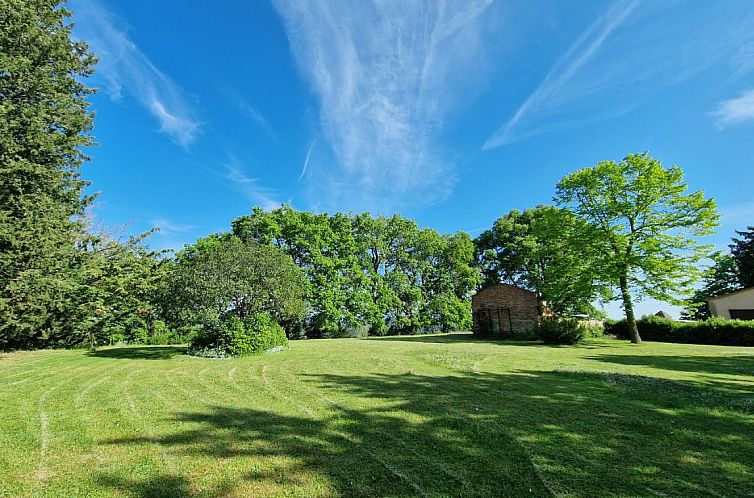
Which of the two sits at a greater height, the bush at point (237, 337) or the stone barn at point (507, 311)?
the stone barn at point (507, 311)

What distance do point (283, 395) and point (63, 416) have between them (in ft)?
11.3

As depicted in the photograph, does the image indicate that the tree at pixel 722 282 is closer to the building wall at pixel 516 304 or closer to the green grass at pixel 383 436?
the building wall at pixel 516 304

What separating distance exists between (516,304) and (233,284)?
2109 centimetres

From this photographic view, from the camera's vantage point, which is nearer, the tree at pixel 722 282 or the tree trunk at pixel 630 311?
the tree trunk at pixel 630 311

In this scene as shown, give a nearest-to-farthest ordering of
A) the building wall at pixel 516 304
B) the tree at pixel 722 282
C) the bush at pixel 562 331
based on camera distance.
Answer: the bush at pixel 562 331
the building wall at pixel 516 304
the tree at pixel 722 282

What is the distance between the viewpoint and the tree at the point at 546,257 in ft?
71.0

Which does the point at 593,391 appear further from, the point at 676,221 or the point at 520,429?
the point at 676,221

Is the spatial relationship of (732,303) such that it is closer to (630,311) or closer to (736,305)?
(736,305)

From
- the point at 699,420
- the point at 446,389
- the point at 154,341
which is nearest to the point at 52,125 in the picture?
the point at 154,341

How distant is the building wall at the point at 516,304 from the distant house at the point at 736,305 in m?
15.0

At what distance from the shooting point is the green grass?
3334mm

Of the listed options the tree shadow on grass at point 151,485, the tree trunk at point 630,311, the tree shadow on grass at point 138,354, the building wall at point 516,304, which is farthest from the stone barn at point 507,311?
the tree shadow on grass at point 151,485

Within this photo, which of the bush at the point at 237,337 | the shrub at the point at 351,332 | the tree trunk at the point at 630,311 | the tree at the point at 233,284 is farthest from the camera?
the shrub at the point at 351,332

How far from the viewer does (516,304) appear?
26.8m
